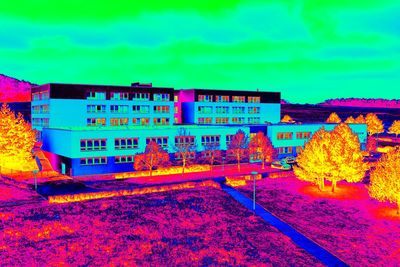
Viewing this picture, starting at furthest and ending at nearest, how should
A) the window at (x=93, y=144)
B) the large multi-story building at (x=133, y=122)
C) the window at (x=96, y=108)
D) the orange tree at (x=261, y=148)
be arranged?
1. the window at (x=96, y=108)
2. the orange tree at (x=261, y=148)
3. the large multi-story building at (x=133, y=122)
4. the window at (x=93, y=144)

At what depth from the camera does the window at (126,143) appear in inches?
2304

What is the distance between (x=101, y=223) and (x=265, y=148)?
37422 millimetres

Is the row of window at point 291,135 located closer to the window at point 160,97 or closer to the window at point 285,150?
the window at point 285,150

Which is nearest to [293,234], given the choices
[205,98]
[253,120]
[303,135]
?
[303,135]

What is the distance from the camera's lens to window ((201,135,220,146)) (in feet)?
224

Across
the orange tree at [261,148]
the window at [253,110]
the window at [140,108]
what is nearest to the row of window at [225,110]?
the window at [253,110]

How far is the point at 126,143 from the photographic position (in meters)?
59.4

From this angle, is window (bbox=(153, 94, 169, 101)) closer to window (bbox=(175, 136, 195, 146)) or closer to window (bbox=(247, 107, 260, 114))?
window (bbox=(175, 136, 195, 146))

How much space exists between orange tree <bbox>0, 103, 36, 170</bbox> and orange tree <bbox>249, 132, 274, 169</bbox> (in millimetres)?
38368

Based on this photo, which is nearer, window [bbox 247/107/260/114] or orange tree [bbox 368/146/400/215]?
orange tree [bbox 368/146/400/215]

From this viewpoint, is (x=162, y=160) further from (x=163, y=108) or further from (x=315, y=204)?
(x=163, y=108)

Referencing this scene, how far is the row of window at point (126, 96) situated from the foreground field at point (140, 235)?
40.6 metres

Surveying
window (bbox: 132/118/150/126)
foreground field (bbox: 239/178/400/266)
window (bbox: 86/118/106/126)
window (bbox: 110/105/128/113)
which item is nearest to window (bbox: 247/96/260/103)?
window (bbox: 132/118/150/126)

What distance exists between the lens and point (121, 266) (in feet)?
96.6
